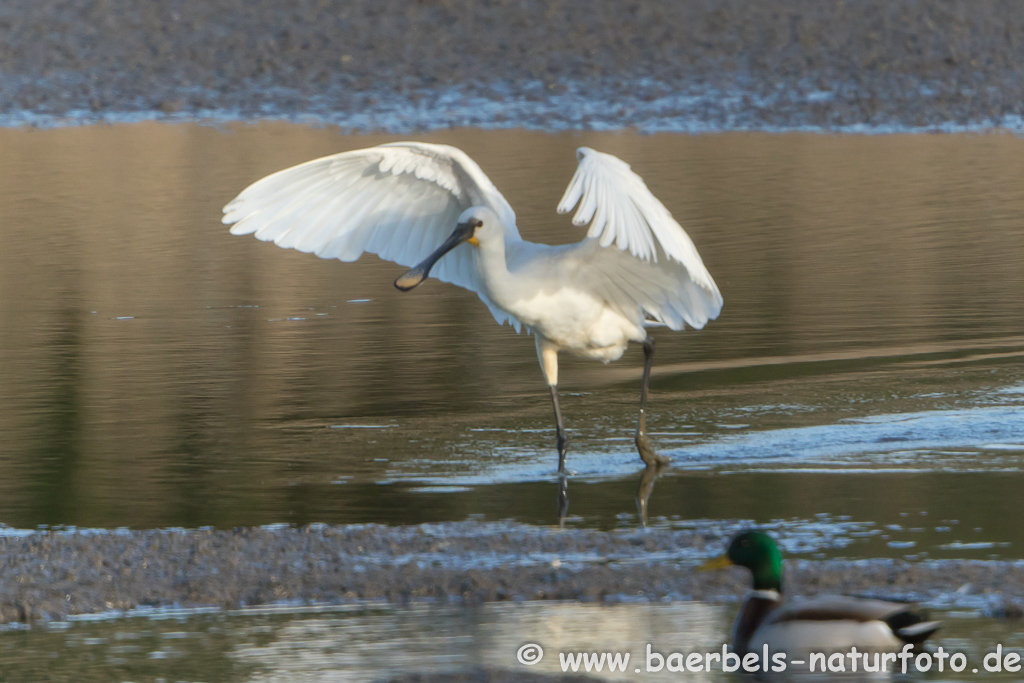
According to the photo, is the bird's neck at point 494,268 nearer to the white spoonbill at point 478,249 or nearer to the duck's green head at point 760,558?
the white spoonbill at point 478,249

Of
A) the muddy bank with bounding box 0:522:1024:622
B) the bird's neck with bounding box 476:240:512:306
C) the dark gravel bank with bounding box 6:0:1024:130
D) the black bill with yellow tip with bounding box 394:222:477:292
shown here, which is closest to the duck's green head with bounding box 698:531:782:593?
the muddy bank with bounding box 0:522:1024:622

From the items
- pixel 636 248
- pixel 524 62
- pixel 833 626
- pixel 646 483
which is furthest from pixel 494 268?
pixel 524 62

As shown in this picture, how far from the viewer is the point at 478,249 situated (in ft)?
28.6

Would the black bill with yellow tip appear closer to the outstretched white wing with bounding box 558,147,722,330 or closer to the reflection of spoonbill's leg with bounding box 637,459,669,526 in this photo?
the outstretched white wing with bounding box 558,147,722,330

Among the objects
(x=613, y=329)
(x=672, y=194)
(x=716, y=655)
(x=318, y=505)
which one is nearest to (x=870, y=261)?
(x=672, y=194)

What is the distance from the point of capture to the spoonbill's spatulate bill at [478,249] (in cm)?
873

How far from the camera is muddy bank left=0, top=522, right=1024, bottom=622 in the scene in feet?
22.1

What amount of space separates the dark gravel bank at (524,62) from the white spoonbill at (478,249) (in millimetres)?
14872

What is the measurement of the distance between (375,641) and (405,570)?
0.77 meters

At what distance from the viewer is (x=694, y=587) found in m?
6.79

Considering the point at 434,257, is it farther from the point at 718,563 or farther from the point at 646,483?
the point at 718,563

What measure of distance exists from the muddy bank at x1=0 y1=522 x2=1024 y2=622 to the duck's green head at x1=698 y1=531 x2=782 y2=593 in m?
0.54

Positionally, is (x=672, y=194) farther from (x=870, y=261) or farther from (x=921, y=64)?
(x=921, y=64)

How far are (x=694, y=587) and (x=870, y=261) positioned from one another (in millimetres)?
8737
